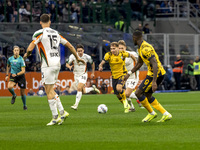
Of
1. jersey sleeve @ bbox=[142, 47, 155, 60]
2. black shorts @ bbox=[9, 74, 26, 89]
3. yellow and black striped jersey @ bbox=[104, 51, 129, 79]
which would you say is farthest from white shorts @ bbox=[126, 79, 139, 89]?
jersey sleeve @ bbox=[142, 47, 155, 60]

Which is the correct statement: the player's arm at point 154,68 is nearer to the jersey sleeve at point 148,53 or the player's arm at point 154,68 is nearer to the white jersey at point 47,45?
the jersey sleeve at point 148,53

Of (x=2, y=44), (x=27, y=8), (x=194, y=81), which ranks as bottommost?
(x=194, y=81)

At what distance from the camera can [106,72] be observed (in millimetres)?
35375

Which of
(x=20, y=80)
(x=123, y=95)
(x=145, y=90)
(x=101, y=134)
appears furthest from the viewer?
(x=20, y=80)

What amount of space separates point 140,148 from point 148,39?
90.8ft

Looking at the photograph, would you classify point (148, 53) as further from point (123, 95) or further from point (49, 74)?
point (123, 95)

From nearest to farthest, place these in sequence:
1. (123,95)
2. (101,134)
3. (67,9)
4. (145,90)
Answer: (101,134)
(145,90)
(123,95)
(67,9)

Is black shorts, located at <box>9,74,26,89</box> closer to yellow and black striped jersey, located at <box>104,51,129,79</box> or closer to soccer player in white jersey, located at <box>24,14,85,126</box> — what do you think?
yellow and black striped jersey, located at <box>104,51,129,79</box>

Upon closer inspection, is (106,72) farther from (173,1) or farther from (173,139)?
(173,139)

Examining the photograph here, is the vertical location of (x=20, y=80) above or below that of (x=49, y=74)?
below

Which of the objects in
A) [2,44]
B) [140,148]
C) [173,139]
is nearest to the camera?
[140,148]

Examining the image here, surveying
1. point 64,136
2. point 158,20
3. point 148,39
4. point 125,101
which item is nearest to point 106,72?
point 148,39

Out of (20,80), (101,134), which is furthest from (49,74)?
(20,80)

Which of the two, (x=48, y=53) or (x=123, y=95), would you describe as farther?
(x=123, y=95)
